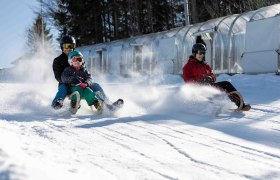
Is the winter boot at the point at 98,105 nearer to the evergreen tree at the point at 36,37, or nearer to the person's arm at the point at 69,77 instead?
the person's arm at the point at 69,77

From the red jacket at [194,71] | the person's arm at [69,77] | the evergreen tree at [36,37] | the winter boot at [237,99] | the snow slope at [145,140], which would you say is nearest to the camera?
the snow slope at [145,140]

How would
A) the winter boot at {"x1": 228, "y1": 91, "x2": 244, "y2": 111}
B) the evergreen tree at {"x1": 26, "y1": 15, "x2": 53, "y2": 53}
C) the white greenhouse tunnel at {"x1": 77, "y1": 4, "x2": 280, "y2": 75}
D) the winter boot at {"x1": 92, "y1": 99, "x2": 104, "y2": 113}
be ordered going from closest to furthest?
the winter boot at {"x1": 228, "y1": 91, "x2": 244, "y2": 111}
the winter boot at {"x1": 92, "y1": 99, "x2": 104, "y2": 113}
the white greenhouse tunnel at {"x1": 77, "y1": 4, "x2": 280, "y2": 75}
the evergreen tree at {"x1": 26, "y1": 15, "x2": 53, "y2": 53}

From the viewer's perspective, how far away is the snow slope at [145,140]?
3.23m

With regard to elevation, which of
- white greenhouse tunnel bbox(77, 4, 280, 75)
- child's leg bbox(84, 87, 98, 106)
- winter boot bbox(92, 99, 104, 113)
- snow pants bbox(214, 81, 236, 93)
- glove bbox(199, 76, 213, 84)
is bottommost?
winter boot bbox(92, 99, 104, 113)

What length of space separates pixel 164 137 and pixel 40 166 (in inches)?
80.4

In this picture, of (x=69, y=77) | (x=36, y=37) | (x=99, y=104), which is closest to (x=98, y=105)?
(x=99, y=104)

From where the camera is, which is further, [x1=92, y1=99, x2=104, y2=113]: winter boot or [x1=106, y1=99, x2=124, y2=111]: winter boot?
[x1=92, y1=99, x2=104, y2=113]: winter boot

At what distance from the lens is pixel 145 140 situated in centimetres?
463

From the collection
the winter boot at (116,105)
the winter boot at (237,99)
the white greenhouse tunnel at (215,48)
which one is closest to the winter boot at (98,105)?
the winter boot at (116,105)

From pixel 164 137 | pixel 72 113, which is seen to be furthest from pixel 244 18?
pixel 164 137

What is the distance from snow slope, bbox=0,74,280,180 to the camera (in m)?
3.23

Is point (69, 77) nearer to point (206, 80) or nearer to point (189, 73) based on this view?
point (189, 73)

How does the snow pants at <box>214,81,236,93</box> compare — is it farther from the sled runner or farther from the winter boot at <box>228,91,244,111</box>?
the sled runner

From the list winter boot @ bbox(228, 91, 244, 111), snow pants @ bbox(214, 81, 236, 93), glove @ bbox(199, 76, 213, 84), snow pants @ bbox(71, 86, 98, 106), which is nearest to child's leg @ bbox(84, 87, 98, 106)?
snow pants @ bbox(71, 86, 98, 106)
